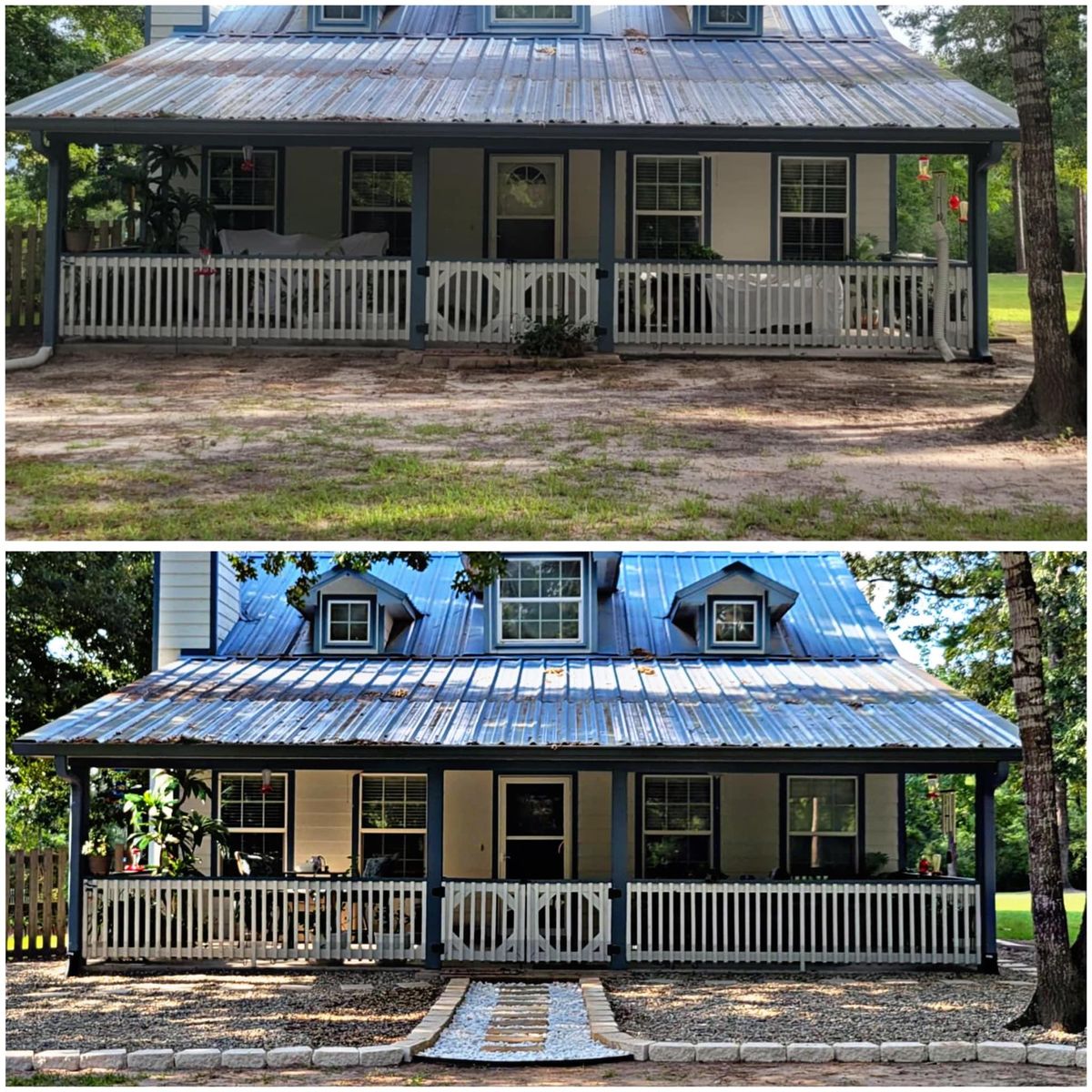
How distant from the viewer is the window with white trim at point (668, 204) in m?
20.1

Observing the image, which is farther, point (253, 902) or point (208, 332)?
point (208, 332)

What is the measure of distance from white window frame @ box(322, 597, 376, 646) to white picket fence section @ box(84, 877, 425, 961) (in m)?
4.51

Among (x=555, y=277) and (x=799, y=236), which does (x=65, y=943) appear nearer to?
(x=555, y=277)

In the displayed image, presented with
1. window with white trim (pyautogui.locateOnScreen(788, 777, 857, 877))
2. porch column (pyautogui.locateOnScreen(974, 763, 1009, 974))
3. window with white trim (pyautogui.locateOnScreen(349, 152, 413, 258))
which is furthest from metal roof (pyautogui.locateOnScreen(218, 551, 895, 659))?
window with white trim (pyautogui.locateOnScreen(349, 152, 413, 258))

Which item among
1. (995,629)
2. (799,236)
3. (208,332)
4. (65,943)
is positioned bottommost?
(65,943)

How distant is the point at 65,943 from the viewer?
17078 mm

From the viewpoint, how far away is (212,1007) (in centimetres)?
1178

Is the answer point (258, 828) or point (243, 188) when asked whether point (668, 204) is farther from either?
point (258, 828)

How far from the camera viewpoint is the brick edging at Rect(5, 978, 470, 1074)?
9445mm

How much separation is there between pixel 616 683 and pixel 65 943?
7403mm

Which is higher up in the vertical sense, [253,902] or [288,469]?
[288,469]

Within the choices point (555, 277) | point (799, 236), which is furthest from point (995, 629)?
point (555, 277)

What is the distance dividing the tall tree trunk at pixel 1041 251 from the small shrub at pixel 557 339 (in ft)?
→ 17.2

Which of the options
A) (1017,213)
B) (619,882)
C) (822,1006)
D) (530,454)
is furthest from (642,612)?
(1017,213)
